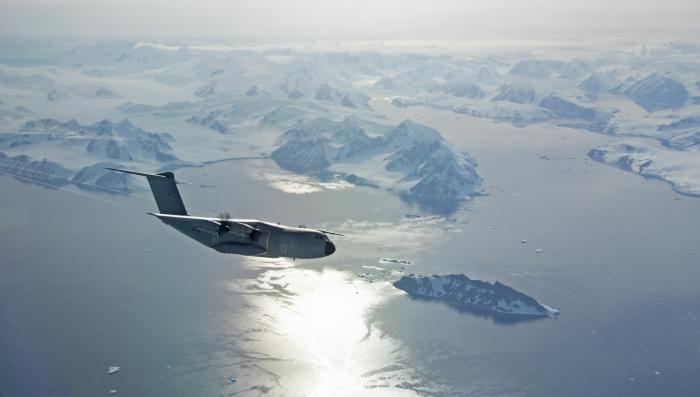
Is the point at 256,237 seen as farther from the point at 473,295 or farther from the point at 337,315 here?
the point at 473,295

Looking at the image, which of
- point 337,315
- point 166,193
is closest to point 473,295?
point 337,315

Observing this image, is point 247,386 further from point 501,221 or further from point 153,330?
point 501,221

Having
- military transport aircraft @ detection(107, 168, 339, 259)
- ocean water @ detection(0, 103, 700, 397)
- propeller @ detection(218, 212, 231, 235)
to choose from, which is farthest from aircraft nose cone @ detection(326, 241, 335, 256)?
ocean water @ detection(0, 103, 700, 397)

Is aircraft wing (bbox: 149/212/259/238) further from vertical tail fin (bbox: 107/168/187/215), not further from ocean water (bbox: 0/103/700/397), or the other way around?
ocean water (bbox: 0/103/700/397)

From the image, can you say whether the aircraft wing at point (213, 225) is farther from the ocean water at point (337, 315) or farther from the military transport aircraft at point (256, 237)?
the ocean water at point (337, 315)

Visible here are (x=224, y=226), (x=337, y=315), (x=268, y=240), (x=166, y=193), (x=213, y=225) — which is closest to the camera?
(x=268, y=240)

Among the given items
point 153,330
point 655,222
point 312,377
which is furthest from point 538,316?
point 655,222
